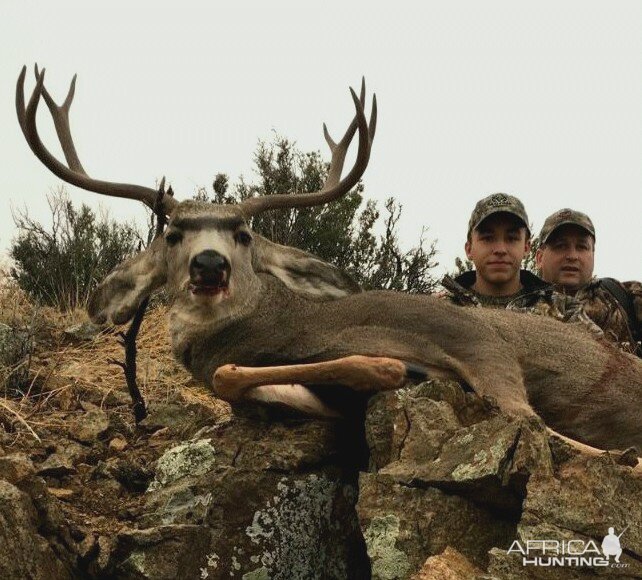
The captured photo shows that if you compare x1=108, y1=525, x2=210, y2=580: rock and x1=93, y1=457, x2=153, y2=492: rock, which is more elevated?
x1=93, y1=457, x2=153, y2=492: rock

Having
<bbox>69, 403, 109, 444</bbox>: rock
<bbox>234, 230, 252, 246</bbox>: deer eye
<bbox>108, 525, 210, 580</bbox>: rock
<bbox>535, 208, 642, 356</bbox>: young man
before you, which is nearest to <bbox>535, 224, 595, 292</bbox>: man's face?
<bbox>535, 208, 642, 356</bbox>: young man

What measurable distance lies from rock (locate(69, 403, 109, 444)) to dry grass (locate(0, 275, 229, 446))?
184mm

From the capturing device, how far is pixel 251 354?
5613 millimetres

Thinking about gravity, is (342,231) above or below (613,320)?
above

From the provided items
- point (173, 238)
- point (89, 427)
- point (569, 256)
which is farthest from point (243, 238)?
point (569, 256)

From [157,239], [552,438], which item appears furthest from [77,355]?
[552,438]

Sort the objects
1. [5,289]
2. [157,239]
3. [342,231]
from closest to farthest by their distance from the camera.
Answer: [157,239], [5,289], [342,231]

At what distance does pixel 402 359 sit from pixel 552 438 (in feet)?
5.37

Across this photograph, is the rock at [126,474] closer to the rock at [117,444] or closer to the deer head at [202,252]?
the rock at [117,444]

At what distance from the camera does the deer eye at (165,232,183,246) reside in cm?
614

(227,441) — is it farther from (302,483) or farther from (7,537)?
(7,537)

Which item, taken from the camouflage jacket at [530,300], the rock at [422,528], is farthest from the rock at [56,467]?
the camouflage jacket at [530,300]

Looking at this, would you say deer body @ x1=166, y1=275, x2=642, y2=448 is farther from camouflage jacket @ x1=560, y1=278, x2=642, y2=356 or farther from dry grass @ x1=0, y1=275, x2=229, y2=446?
camouflage jacket @ x1=560, y1=278, x2=642, y2=356

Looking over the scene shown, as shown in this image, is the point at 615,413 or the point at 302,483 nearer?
the point at 302,483
